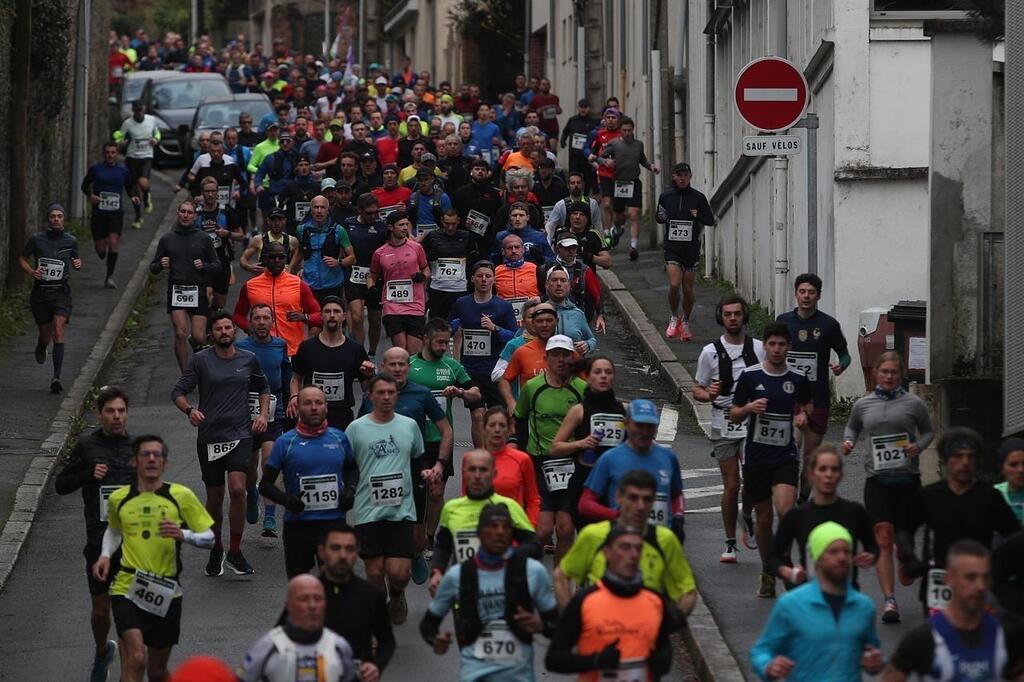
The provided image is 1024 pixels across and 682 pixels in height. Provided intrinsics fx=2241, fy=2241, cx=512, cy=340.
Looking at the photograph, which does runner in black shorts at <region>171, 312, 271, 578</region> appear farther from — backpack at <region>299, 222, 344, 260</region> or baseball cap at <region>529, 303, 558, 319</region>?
backpack at <region>299, 222, 344, 260</region>

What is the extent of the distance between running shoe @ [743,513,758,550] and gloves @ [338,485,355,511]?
10.4ft

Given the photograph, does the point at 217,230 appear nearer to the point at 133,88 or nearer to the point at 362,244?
the point at 362,244

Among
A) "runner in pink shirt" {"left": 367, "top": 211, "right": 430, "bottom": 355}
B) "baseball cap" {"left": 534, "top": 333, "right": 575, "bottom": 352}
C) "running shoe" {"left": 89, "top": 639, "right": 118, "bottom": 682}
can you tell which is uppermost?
"runner in pink shirt" {"left": 367, "top": 211, "right": 430, "bottom": 355}

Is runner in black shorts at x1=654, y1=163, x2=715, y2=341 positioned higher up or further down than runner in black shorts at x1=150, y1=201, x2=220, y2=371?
higher up

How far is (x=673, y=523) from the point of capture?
11883mm

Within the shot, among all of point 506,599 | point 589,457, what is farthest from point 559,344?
point 506,599

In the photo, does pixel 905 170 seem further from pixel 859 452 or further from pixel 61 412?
pixel 61 412

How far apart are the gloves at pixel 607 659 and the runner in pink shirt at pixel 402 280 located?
10.8 meters

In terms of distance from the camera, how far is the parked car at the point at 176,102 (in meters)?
46.1

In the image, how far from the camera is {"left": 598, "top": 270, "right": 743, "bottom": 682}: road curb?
40.0 feet

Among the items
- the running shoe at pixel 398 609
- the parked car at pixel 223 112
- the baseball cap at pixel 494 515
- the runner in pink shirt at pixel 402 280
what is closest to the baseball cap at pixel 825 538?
the baseball cap at pixel 494 515

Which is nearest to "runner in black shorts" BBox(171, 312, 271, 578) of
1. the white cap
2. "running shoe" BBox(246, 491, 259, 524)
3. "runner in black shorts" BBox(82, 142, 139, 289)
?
"running shoe" BBox(246, 491, 259, 524)

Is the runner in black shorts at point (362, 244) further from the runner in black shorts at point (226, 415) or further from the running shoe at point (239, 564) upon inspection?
the running shoe at point (239, 564)

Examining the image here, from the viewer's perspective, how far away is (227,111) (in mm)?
42156
